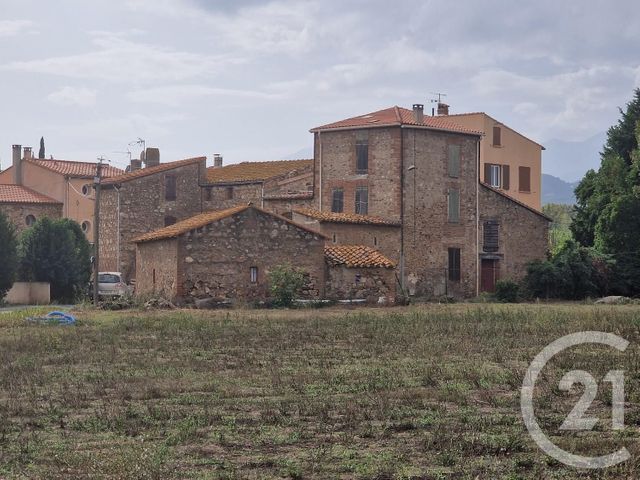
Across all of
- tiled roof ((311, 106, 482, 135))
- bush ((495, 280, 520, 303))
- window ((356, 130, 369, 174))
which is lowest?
bush ((495, 280, 520, 303))

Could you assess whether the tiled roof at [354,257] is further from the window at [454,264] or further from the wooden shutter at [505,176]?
the wooden shutter at [505,176]

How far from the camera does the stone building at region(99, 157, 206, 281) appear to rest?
56.7 m

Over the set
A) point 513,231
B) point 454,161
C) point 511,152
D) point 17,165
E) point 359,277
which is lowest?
point 359,277

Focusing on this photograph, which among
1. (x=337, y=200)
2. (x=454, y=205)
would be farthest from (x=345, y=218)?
(x=454, y=205)

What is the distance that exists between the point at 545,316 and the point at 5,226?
2626cm

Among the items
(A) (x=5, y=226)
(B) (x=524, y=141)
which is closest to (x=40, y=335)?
(A) (x=5, y=226)

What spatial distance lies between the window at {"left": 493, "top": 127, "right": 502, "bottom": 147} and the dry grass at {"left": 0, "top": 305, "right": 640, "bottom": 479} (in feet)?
141

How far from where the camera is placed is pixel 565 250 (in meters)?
50.1

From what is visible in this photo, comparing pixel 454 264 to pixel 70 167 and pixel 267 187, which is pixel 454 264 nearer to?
pixel 267 187

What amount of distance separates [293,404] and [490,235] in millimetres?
39671

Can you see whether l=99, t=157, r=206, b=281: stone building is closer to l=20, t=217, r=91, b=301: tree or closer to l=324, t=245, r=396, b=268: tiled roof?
l=20, t=217, r=91, b=301: tree

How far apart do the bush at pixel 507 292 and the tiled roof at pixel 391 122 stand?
815cm

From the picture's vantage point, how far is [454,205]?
5234 cm

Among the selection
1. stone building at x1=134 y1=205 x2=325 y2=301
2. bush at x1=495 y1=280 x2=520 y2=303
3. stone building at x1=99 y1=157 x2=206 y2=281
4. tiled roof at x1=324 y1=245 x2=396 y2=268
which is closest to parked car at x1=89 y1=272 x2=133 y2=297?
stone building at x1=134 y1=205 x2=325 y2=301
